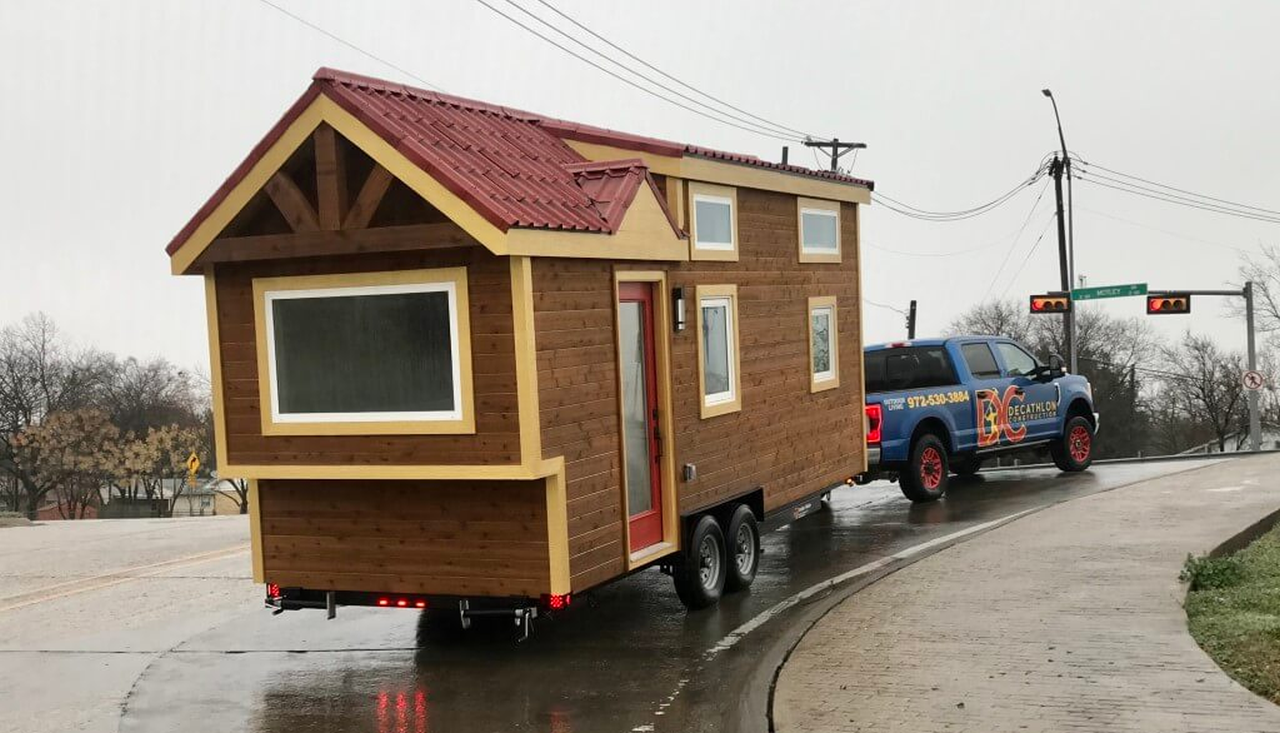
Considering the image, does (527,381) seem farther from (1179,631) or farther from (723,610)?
(1179,631)

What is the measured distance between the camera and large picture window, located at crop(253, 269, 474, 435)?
27.9 ft

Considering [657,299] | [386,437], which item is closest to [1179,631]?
[657,299]

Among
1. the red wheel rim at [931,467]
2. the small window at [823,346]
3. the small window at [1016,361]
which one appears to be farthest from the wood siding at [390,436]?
the small window at [1016,361]

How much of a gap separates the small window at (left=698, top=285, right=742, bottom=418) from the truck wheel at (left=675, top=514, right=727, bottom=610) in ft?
3.12

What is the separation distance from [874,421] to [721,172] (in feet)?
19.4

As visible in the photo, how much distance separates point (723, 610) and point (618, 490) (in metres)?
1.67

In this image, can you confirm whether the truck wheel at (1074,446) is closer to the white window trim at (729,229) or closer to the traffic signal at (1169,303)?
the white window trim at (729,229)

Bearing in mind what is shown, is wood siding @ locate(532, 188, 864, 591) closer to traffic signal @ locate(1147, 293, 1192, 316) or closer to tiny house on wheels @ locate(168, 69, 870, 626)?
tiny house on wheels @ locate(168, 69, 870, 626)

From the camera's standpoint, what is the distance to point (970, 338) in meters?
17.4

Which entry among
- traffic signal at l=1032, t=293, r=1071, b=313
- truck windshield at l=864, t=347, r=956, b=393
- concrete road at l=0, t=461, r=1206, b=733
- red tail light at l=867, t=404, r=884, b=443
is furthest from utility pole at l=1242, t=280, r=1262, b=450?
concrete road at l=0, t=461, r=1206, b=733

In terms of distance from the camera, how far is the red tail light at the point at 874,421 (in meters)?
16.1

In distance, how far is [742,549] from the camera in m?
11.2

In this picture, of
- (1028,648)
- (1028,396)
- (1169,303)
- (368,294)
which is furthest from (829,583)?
(1169,303)

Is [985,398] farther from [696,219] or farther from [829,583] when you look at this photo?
[696,219]
